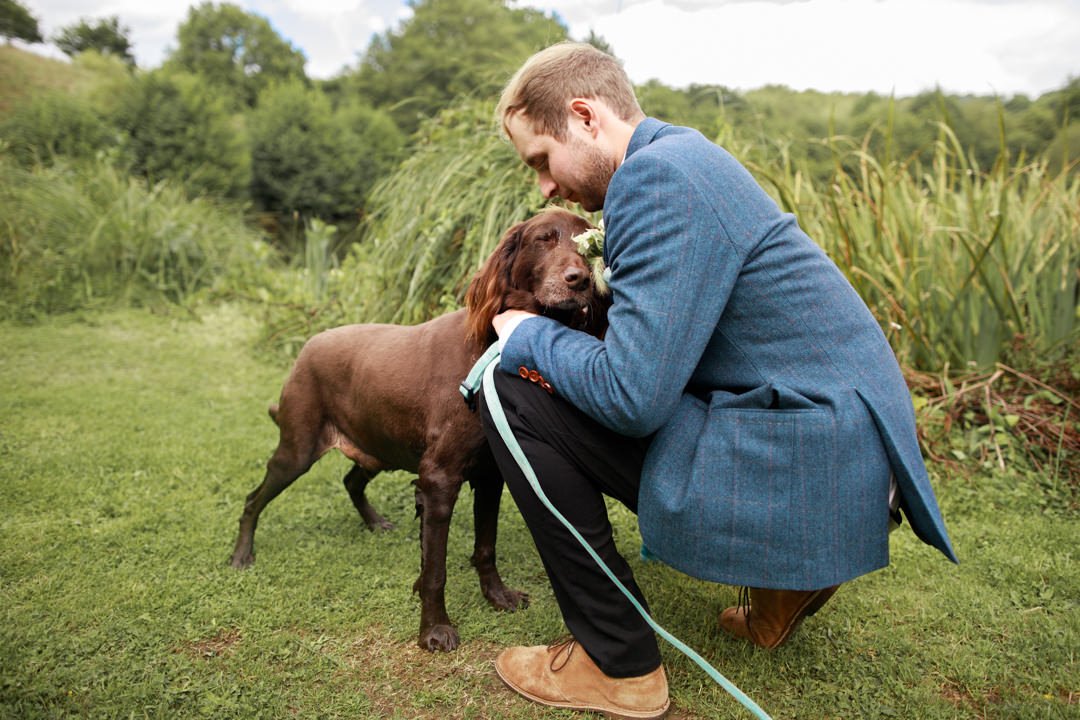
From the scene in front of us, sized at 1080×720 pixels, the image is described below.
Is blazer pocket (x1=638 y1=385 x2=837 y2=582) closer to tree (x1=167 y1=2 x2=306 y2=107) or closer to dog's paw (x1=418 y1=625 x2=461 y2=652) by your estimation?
dog's paw (x1=418 y1=625 x2=461 y2=652)

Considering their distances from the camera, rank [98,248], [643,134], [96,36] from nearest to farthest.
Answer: [643,134], [98,248], [96,36]

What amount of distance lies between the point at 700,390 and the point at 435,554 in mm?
1061

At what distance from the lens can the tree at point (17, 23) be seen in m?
30.2

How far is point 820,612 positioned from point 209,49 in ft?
142

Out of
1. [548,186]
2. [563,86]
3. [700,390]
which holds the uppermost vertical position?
[563,86]

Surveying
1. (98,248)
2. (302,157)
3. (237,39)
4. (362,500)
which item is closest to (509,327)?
(362,500)

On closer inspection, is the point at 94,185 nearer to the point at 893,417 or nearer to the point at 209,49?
the point at 893,417

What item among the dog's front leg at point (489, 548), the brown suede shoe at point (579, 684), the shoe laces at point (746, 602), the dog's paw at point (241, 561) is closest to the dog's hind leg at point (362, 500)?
the dog's paw at point (241, 561)

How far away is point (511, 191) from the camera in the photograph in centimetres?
464

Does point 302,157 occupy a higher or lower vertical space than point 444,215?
higher

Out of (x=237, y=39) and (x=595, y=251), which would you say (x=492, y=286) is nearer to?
(x=595, y=251)

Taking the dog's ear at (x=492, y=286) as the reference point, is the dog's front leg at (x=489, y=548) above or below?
below

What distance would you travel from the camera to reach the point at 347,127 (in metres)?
16.3

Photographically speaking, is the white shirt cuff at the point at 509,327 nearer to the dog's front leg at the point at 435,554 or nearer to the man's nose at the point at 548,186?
the man's nose at the point at 548,186
